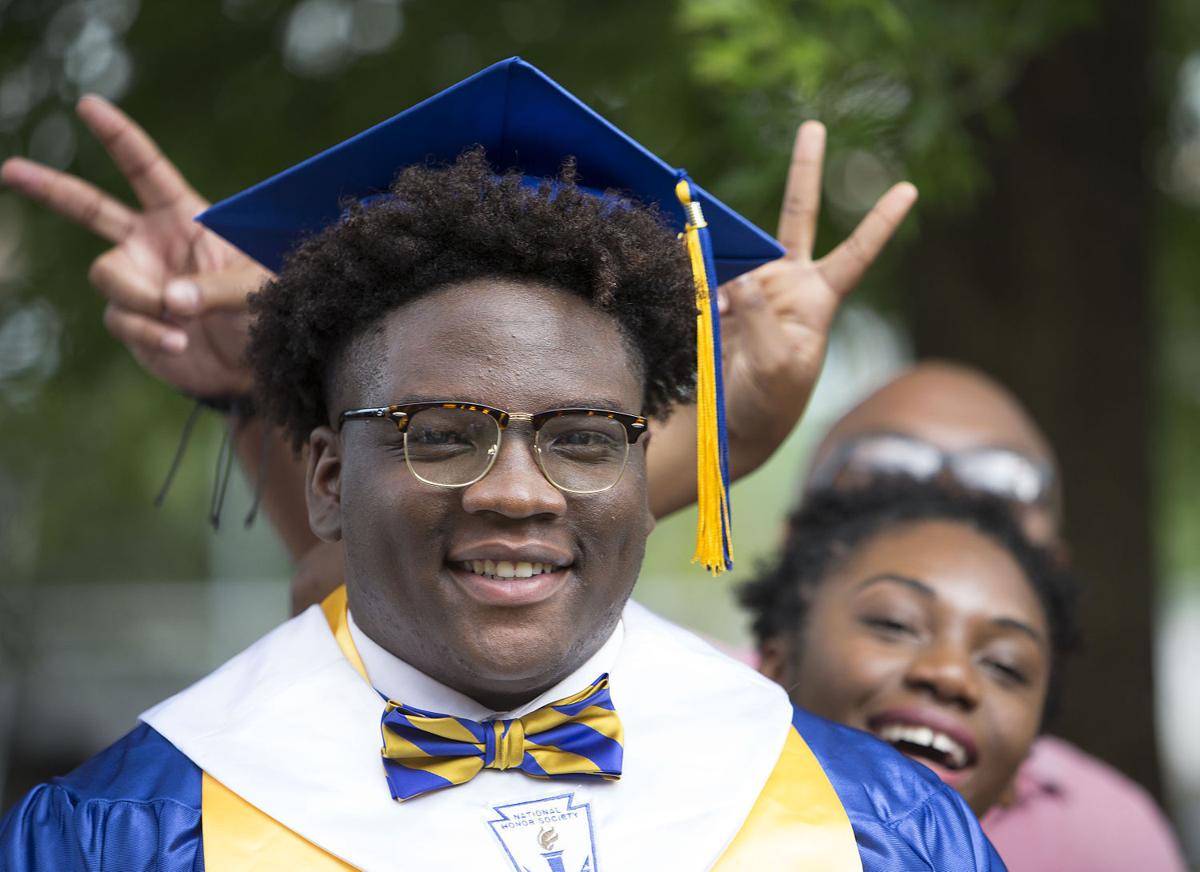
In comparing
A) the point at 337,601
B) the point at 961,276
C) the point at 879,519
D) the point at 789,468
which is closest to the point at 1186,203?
the point at 961,276

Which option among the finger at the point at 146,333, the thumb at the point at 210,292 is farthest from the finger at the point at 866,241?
the finger at the point at 146,333

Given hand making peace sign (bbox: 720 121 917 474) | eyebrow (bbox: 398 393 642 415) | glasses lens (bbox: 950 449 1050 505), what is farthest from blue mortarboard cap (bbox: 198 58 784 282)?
glasses lens (bbox: 950 449 1050 505)

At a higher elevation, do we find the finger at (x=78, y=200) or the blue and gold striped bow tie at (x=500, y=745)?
the finger at (x=78, y=200)

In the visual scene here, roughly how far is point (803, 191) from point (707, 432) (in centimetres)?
93

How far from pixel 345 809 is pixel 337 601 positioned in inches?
17.7

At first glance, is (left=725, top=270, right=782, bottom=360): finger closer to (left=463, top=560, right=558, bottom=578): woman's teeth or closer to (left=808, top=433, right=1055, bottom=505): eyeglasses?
(left=808, top=433, right=1055, bottom=505): eyeglasses

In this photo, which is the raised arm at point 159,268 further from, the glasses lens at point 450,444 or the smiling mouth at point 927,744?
the smiling mouth at point 927,744

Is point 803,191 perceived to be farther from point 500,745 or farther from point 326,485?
point 500,745

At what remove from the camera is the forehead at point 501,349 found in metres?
2.00

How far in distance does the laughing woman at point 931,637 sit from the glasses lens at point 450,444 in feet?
3.90

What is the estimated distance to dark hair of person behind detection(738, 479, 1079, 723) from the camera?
314 cm

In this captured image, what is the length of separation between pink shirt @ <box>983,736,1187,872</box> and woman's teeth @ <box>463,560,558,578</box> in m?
1.61

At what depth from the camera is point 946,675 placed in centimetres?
276

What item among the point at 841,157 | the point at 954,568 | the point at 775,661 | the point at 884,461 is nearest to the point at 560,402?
the point at 954,568
